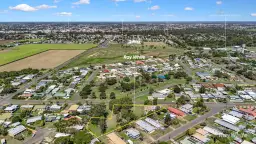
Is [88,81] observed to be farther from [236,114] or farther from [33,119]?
[236,114]

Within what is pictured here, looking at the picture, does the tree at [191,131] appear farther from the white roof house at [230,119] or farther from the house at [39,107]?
the house at [39,107]

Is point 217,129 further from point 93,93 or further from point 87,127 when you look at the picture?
point 93,93

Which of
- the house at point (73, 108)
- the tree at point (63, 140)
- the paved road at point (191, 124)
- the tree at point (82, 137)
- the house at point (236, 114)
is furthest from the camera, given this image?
the house at point (73, 108)

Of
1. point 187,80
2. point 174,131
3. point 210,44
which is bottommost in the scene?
point 174,131

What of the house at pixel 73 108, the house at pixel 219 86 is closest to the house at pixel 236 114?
the house at pixel 219 86

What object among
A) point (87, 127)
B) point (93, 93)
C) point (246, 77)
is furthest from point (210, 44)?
point (87, 127)

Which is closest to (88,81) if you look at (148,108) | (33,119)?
(33,119)
